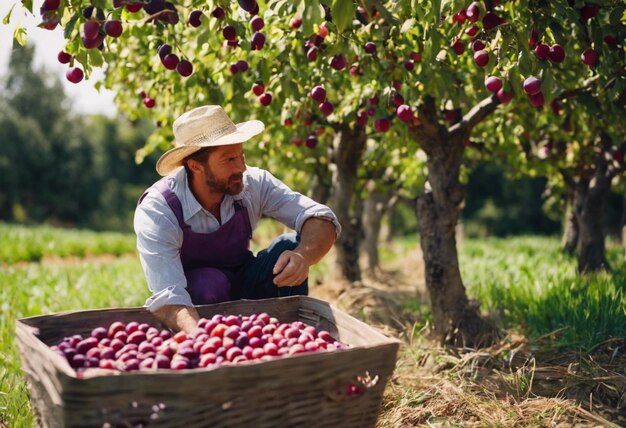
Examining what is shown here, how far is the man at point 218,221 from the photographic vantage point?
3.03m

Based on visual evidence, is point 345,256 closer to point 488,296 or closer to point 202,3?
point 488,296

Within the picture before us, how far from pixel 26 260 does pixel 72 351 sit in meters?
11.6

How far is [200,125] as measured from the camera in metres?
3.21

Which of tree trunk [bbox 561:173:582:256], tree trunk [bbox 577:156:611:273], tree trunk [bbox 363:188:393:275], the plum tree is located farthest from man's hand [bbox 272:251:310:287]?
tree trunk [bbox 363:188:393:275]

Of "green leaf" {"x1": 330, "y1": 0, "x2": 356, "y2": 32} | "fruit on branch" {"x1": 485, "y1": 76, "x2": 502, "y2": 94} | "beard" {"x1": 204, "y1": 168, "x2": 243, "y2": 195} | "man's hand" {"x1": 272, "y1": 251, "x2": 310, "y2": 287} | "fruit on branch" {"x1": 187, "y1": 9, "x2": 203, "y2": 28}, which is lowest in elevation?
"man's hand" {"x1": 272, "y1": 251, "x2": 310, "y2": 287}

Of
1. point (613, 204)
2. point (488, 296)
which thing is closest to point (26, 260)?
point (488, 296)

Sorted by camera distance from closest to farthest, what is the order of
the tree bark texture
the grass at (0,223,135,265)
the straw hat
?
the straw hat < the tree bark texture < the grass at (0,223,135,265)

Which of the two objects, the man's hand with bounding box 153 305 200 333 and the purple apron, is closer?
the man's hand with bounding box 153 305 200 333

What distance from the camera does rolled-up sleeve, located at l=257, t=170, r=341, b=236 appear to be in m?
3.40

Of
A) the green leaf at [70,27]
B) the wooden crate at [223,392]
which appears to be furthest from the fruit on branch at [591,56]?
the green leaf at [70,27]

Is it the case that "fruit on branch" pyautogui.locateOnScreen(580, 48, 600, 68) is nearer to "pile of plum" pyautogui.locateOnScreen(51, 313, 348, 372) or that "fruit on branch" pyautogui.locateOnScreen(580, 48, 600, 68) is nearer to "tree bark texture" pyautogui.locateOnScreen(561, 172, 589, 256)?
"pile of plum" pyautogui.locateOnScreen(51, 313, 348, 372)

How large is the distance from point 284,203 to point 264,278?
42cm

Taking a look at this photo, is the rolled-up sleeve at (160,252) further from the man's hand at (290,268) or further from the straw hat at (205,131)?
the man's hand at (290,268)

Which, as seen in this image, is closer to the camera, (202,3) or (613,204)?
(202,3)
